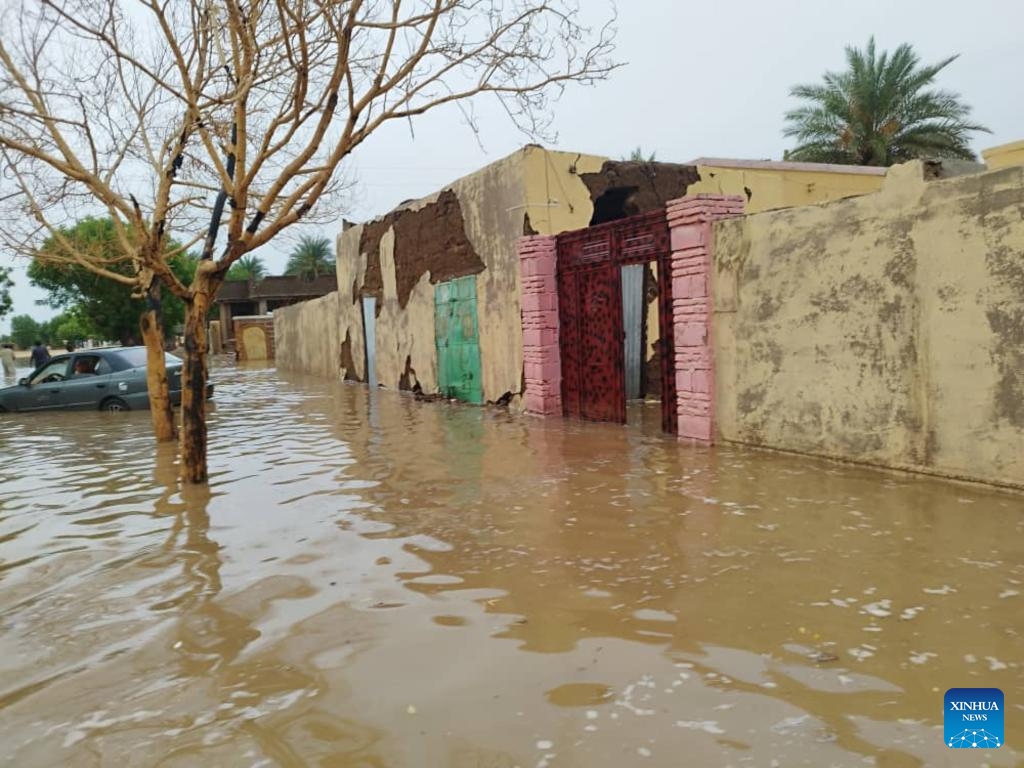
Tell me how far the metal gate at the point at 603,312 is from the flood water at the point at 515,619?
223cm

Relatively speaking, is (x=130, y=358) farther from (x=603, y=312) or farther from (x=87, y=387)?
(x=603, y=312)

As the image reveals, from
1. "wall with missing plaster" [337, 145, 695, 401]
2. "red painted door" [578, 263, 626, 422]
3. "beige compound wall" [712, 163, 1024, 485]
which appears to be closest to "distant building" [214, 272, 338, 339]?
"wall with missing plaster" [337, 145, 695, 401]

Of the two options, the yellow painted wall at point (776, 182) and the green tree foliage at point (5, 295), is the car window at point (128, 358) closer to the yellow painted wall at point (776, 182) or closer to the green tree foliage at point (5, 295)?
the yellow painted wall at point (776, 182)

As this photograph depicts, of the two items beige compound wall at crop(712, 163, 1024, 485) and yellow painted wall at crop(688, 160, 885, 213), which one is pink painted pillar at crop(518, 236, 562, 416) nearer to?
beige compound wall at crop(712, 163, 1024, 485)

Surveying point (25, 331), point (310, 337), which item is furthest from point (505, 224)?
point (25, 331)

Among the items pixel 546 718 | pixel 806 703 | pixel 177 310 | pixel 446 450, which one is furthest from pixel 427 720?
pixel 177 310

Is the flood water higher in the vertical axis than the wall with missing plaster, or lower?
lower

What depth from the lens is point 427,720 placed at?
259 cm

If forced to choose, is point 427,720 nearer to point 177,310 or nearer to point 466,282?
point 466,282

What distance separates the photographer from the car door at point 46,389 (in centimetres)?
1324

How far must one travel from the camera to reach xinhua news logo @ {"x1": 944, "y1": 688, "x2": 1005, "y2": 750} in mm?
2320

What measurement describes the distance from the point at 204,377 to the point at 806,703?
219 inches

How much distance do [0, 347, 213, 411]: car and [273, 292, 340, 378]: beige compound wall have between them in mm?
7690

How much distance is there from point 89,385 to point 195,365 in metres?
7.89
